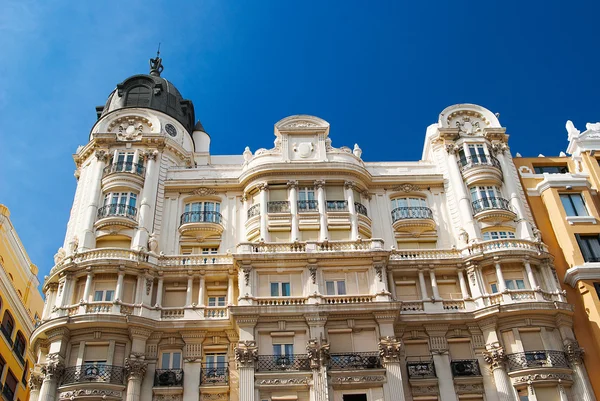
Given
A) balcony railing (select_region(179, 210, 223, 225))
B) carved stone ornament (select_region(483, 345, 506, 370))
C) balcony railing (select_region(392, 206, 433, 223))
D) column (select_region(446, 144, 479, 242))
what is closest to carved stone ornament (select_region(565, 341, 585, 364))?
carved stone ornament (select_region(483, 345, 506, 370))

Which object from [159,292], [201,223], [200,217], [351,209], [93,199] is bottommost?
[159,292]

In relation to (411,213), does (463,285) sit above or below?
below

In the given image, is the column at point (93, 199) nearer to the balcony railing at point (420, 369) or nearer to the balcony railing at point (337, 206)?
the balcony railing at point (337, 206)

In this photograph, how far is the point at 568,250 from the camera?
1470 inches

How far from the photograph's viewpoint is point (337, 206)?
3944 centimetres

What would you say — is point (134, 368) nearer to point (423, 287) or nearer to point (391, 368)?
point (391, 368)

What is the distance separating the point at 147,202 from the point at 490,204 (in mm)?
21003

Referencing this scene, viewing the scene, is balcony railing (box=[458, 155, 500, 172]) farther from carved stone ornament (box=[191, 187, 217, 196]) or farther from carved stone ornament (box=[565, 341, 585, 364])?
carved stone ornament (box=[191, 187, 217, 196])

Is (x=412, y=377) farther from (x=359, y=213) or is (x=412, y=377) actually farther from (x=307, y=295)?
(x=359, y=213)

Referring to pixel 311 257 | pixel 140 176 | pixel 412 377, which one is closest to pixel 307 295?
pixel 311 257

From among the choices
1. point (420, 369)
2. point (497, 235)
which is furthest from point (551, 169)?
point (420, 369)

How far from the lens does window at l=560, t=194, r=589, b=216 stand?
3945cm

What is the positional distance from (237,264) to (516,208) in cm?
1747

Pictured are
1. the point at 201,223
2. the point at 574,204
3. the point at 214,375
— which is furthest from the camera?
the point at 574,204
